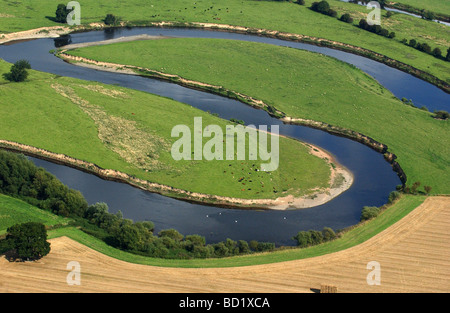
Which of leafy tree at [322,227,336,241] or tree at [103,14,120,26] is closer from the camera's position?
leafy tree at [322,227,336,241]

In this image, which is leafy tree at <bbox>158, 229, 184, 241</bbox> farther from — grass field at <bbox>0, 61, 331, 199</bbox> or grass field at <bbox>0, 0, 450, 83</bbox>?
grass field at <bbox>0, 0, 450, 83</bbox>

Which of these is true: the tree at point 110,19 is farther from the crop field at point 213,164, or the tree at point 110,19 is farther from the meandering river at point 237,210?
the meandering river at point 237,210

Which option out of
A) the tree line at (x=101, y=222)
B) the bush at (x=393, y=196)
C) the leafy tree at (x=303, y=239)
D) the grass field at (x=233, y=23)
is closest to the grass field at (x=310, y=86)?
the bush at (x=393, y=196)

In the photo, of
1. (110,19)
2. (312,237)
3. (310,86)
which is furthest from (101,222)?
(110,19)

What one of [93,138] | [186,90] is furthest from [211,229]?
[186,90]

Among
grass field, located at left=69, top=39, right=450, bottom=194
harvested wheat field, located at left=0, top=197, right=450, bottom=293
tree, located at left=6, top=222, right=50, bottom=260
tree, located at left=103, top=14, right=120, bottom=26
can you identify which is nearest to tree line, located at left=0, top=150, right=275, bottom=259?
harvested wheat field, located at left=0, top=197, right=450, bottom=293

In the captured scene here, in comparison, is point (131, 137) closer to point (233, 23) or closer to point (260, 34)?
point (260, 34)
